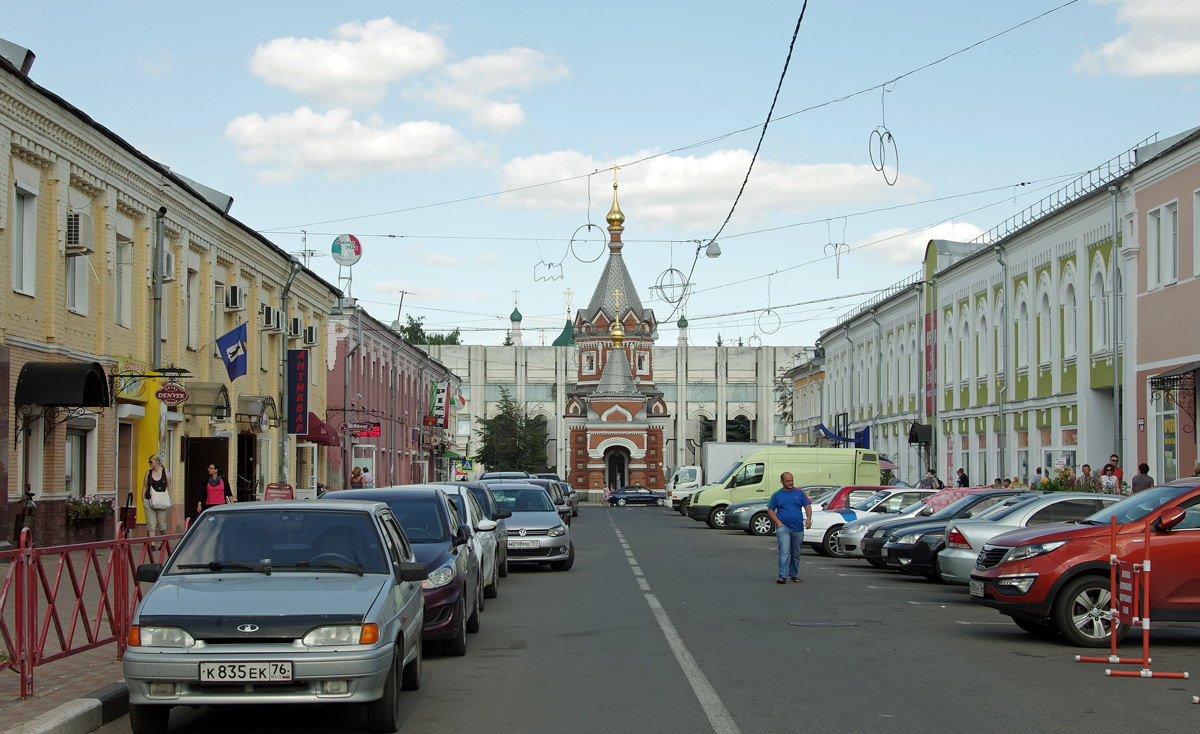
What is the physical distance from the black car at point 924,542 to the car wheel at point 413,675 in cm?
1064

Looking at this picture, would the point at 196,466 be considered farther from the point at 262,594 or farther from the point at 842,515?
the point at 262,594

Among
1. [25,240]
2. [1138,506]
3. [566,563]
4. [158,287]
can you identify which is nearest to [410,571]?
[1138,506]

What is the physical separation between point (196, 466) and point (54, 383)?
9852 mm

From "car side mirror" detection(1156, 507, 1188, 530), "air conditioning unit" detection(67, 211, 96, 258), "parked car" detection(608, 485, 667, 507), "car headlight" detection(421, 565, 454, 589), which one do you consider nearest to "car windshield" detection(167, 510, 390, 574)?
"car headlight" detection(421, 565, 454, 589)

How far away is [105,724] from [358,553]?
1991 mm

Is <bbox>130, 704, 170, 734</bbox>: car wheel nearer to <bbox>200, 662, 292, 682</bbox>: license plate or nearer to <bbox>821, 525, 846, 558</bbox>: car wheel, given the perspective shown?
<bbox>200, 662, 292, 682</bbox>: license plate

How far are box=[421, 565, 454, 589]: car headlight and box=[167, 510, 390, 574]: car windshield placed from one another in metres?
2.17

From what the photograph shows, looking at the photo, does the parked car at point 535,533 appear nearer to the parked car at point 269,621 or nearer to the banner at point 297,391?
the parked car at point 269,621

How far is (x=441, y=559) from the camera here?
11.3 metres

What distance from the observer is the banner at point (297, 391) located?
120 ft

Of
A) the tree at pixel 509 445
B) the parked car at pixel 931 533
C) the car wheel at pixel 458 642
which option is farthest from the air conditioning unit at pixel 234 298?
the tree at pixel 509 445

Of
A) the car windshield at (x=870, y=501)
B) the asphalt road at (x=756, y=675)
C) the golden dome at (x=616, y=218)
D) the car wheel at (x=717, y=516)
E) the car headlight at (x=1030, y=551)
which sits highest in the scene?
the golden dome at (x=616, y=218)

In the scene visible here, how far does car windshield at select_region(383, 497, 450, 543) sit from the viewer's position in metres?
12.2

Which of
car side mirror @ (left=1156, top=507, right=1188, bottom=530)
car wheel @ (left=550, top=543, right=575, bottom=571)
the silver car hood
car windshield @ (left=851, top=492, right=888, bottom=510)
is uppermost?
car side mirror @ (left=1156, top=507, right=1188, bottom=530)
